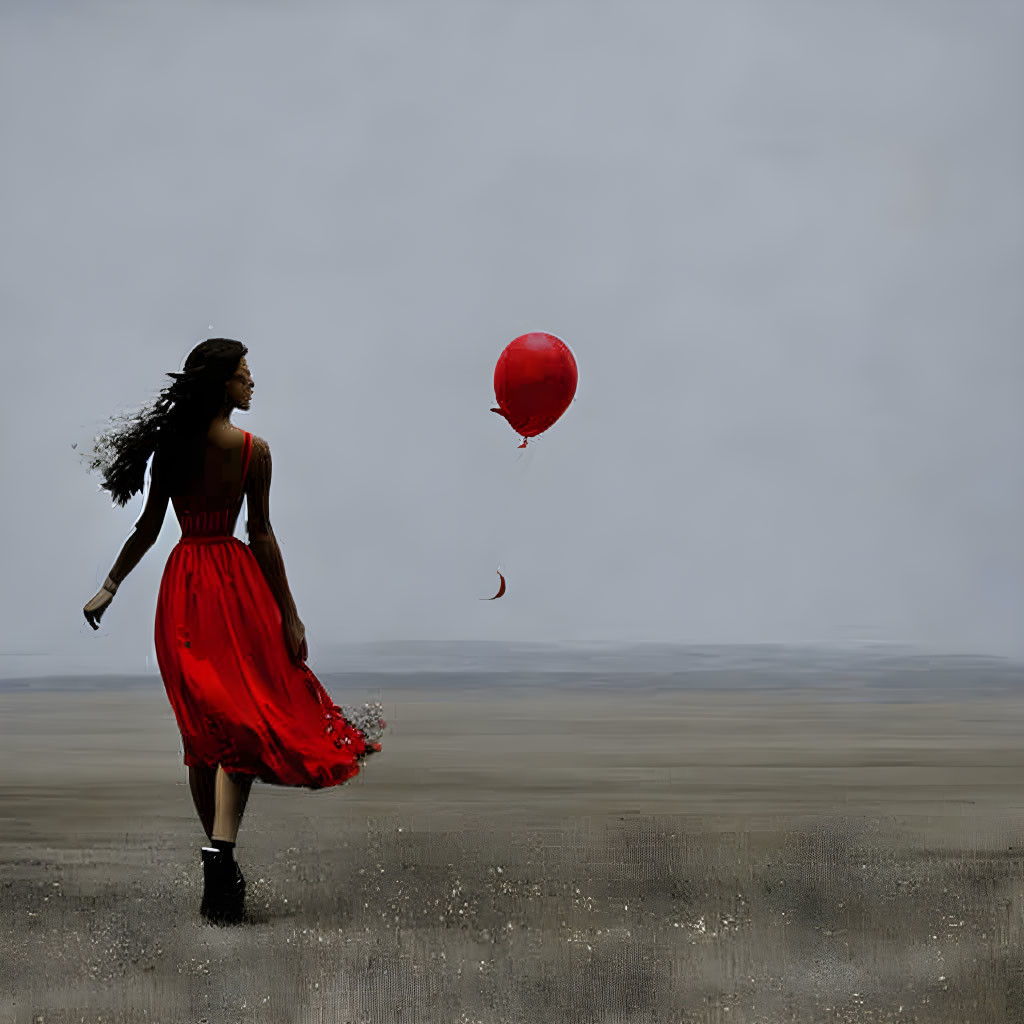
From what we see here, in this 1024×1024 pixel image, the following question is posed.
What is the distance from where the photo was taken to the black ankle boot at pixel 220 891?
7848 mm

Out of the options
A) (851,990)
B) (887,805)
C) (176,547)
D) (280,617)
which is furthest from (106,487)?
(887,805)

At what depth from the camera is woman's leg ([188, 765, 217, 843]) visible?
26.5 ft

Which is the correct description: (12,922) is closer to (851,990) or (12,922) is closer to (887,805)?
(851,990)

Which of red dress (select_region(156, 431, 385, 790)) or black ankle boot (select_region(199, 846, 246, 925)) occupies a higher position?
red dress (select_region(156, 431, 385, 790))

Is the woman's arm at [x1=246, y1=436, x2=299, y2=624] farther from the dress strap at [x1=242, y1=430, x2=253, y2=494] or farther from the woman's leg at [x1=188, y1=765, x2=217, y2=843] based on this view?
the woman's leg at [x1=188, y1=765, x2=217, y2=843]

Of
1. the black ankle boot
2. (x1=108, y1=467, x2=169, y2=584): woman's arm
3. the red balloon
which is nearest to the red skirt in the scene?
(x1=108, y1=467, x2=169, y2=584): woman's arm

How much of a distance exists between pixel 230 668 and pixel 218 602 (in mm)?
301

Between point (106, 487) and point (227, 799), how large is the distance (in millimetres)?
1510

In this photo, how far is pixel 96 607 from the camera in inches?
313

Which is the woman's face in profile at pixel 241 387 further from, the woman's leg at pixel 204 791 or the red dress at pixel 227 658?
the woman's leg at pixel 204 791

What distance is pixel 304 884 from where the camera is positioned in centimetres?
872

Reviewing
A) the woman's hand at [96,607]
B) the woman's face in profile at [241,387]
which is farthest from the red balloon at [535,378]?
the woman's hand at [96,607]

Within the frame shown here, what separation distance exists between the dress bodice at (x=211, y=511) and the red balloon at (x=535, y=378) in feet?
9.47

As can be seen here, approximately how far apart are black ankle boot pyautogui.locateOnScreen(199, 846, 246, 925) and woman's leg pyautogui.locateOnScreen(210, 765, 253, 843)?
8 centimetres
